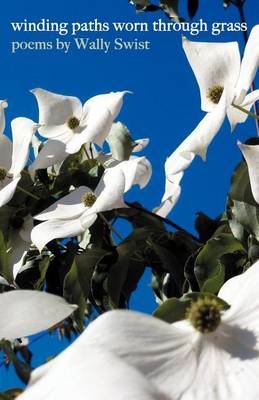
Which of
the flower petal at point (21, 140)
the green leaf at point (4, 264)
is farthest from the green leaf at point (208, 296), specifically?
the flower petal at point (21, 140)

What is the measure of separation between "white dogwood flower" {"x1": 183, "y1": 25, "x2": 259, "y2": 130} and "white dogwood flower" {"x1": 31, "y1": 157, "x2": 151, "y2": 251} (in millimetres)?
88

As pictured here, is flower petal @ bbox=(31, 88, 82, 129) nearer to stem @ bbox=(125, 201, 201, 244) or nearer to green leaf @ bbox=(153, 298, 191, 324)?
stem @ bbox=(125, 201, 201, 244)

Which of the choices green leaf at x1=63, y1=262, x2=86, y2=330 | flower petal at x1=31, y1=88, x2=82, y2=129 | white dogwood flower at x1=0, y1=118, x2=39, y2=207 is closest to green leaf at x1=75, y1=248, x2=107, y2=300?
green leaf at x1=63, y1=262, x2=86, y2=330

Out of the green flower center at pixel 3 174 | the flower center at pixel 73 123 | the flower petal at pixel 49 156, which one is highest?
the flower center at pixel 73 123

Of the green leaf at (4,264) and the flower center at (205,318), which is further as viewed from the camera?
the green leaf at (4,264)

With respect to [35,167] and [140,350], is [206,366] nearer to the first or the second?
[140,350]

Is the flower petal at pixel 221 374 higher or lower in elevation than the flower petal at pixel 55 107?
lower

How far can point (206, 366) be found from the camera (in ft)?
1.01

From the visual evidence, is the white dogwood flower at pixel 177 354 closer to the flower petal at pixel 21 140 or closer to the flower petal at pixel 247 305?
the flower petal at pixel 247 305

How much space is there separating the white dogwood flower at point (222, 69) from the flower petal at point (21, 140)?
16 centimetres

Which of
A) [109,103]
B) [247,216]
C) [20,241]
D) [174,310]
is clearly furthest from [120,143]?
[174,310]

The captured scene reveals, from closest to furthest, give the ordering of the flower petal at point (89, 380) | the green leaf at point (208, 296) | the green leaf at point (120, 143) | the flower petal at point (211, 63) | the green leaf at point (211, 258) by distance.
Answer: the flower petal at point (89, 380) → the green leaf at point (208, 296) → the green leaf at point (211, 258) → the flower petal at point (211, 63) → the green leaf at point (120, 143)

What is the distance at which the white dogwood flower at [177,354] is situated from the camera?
26cm

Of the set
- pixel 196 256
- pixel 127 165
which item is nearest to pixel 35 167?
pixel 127 165
